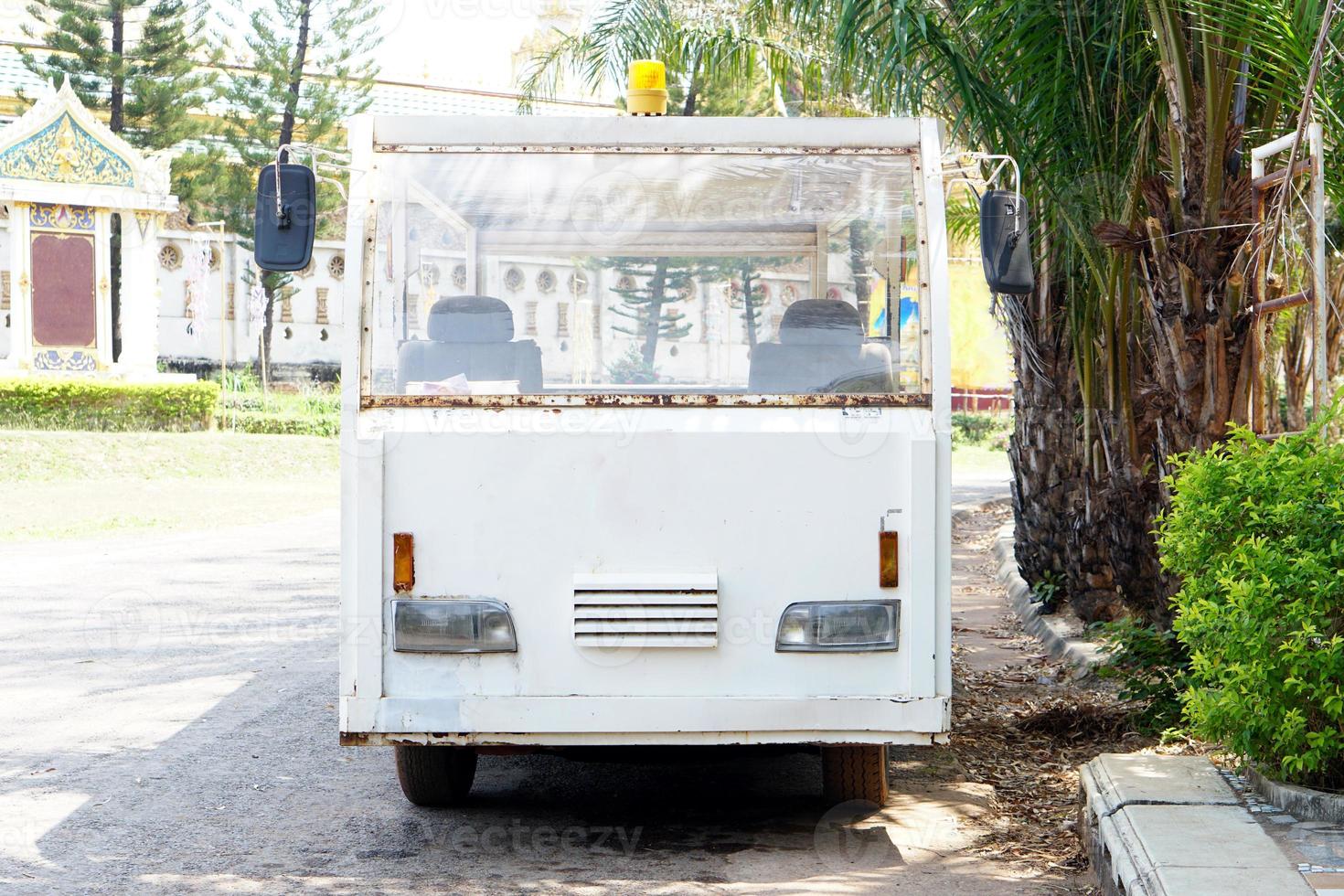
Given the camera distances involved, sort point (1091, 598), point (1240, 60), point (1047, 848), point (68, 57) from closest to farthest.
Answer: point (1047, 848) < point (1240, 60) < point (1091, 598) < point (68, 57)

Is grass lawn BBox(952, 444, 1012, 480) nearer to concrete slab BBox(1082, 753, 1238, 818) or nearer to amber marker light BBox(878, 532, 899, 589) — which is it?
concrete slab BBox(1082, 753, 1238, 818)

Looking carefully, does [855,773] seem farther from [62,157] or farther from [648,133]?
[62,157]

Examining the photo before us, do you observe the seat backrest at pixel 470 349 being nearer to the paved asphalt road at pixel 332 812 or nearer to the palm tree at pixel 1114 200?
the paved asphalt road at pixel 332 812

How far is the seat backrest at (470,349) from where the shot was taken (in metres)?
5.20

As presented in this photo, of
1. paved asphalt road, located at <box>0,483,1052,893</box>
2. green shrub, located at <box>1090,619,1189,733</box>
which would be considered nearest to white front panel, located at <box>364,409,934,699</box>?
paved asphalt road, located at <box>0,483,1052,893</box>

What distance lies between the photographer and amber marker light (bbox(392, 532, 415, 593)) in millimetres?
4961

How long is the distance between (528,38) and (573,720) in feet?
106

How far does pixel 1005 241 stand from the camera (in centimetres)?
527

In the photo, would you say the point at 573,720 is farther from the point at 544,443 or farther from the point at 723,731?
the point at 544,443

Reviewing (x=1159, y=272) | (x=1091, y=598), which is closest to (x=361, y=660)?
(x=1159, y=272)

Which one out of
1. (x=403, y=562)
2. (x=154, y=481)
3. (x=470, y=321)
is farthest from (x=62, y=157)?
(x=403, y=562)

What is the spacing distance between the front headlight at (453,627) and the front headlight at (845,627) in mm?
932

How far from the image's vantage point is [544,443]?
4.99 metres

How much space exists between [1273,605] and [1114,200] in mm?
3691
